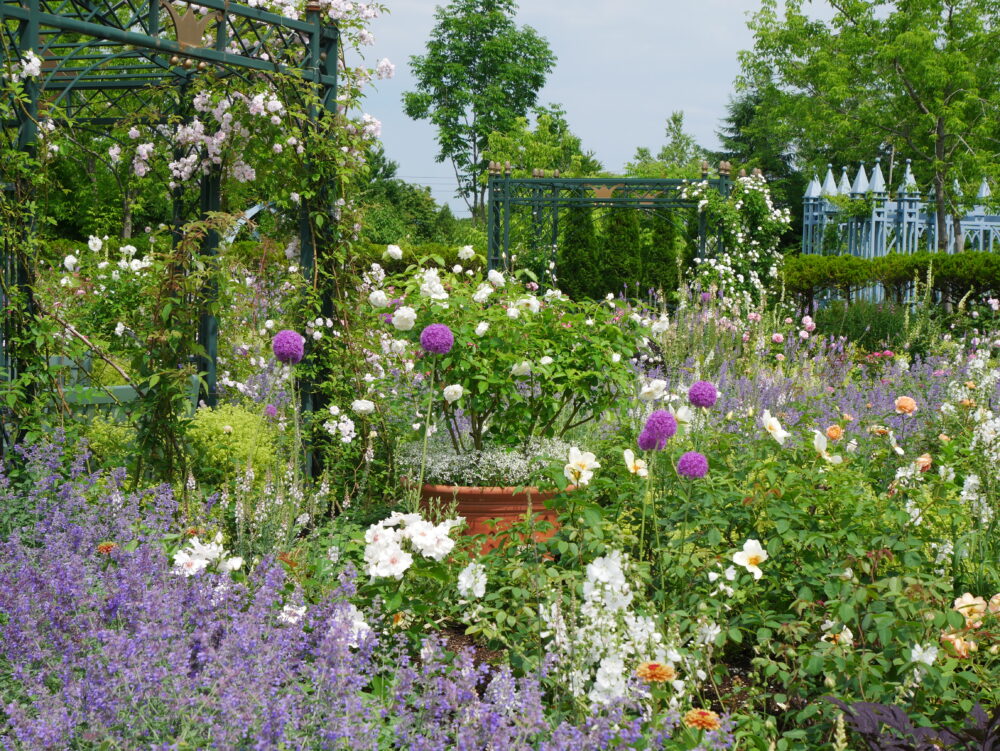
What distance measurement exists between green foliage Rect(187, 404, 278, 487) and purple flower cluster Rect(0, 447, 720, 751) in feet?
5.09

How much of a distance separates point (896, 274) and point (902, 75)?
6.91 m

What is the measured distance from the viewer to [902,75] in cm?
1598

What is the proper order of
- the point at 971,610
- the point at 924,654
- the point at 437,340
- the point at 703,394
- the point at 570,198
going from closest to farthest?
the point at 924,654 < the point at 971,610 < the point at 703,394 < the point at 437,340 < the point at 570,198

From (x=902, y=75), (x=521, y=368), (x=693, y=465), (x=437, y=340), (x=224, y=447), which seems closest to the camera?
(x=693, y=465)

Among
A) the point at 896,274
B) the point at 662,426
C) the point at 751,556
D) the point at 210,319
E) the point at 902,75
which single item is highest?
the point at 902,75

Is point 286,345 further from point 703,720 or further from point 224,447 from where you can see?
point 703,720

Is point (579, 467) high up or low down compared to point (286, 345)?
down

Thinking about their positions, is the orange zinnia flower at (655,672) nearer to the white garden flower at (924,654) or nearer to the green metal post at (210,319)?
the white garden flower at (924,654)

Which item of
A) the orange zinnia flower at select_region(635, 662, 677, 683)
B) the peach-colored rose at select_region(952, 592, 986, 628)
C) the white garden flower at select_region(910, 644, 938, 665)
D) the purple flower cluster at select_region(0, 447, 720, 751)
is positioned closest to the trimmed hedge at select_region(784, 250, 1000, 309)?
the peach-colored rose at select_region(952, 592, 986, 628)

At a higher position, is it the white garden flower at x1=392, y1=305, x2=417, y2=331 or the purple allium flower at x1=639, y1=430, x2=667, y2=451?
the white garden flower at x1=392, y1=305, x2=417, y2=331

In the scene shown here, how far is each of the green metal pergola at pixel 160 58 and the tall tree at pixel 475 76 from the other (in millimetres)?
26134

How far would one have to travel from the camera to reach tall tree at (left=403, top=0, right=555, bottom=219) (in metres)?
31.7

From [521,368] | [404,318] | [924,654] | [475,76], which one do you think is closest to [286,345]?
[404,318]

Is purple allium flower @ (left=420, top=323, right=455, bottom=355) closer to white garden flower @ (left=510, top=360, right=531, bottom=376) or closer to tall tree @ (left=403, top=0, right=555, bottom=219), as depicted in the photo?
white garden flower @ (left=510, top=360, right=531, bottom=376)
